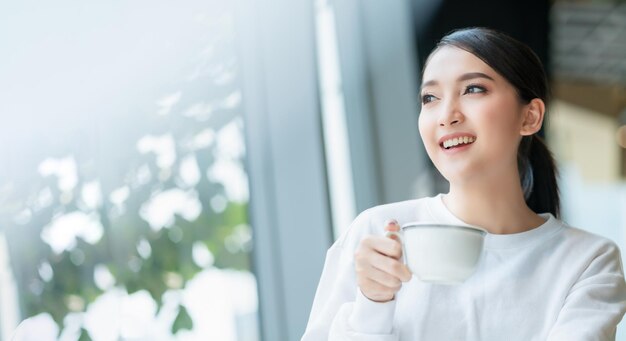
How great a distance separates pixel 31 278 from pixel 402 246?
0.65 metres

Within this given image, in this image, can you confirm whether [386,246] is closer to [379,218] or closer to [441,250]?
[441,250]

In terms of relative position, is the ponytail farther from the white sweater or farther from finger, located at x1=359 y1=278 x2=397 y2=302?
finger, located at x1=359 y1=278 x2=397 y2=302

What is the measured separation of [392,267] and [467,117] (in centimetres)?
31

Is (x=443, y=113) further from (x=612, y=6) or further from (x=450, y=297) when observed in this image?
(x=612, y=6)

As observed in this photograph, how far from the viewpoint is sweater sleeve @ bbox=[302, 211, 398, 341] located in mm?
1141

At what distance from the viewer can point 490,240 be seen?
1335 millimetres

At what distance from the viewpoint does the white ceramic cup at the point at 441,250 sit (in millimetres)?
1017

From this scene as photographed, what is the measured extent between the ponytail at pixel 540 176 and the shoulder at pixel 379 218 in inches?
7.8

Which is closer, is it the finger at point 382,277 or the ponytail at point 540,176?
the finger at point 382,277

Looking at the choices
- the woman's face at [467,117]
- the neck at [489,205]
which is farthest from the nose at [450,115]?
the neck at [489,205]

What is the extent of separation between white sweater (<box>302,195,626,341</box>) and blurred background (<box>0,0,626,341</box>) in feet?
1.48

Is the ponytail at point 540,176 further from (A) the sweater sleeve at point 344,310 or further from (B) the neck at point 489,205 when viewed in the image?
(A) the sweater sleeve at point 344,310

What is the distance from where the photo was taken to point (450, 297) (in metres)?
1.27

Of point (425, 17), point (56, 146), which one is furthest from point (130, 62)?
point (425, 17)
